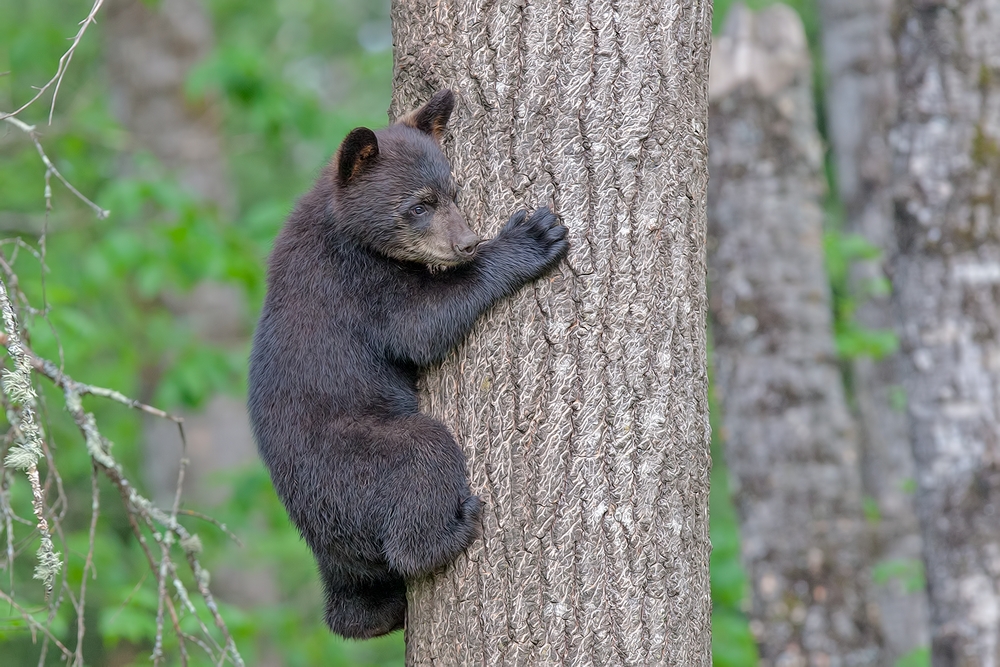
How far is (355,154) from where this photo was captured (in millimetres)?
3045

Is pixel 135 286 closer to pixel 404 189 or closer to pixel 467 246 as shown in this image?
pixel 404 189

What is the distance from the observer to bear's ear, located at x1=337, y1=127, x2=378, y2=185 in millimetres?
2975

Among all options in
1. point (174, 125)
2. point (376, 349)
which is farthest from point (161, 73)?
point (376, 349)

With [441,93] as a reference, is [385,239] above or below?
below

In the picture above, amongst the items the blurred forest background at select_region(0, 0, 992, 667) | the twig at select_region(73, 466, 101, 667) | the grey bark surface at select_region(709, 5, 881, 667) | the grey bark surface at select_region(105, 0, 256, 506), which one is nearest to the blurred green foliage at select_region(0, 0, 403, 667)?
the blurred forest background at select_region(0, 0, 992, 667)

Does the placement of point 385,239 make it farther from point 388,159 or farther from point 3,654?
point 3,654

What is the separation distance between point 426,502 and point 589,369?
0.61 m

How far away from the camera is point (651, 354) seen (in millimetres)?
2504

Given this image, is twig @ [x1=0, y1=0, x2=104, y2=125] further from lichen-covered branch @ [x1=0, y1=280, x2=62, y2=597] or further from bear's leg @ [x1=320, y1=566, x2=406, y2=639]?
bear's leg @ [x1=320, y1=566, x2=406, y2=639]

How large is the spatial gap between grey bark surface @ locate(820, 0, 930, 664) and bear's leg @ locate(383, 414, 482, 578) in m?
7.87

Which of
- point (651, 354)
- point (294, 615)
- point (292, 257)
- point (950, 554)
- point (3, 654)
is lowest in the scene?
point (3, 654)

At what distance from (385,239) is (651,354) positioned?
988 millimetres

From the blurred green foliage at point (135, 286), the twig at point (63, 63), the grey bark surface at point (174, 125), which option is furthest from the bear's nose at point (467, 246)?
the grey bark surface at point (174, 125)

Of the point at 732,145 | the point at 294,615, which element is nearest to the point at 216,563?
the point at 294,615
